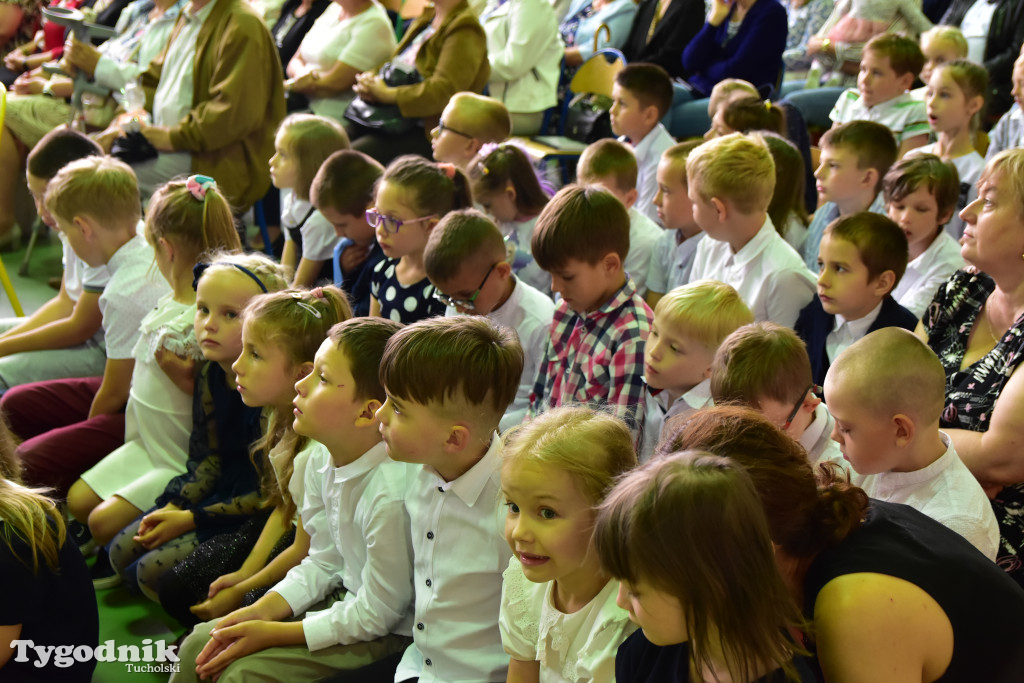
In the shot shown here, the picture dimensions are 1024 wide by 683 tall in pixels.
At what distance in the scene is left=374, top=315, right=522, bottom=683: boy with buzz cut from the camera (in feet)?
5.06

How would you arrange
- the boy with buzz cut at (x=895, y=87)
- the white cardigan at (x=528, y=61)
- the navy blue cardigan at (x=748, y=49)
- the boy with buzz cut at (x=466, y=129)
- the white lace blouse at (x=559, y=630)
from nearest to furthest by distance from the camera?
1. the white lace blouse at (x=559, y=630)
2. the boy with buzz cut at (x=466, y=129)
3. the boy with buzz cut at (x=895, y=87)
4. the white cardigan at (x=528, y=61)
5. the navy blue cardigan at (x=748, y=49)

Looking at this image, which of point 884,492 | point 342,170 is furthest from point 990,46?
point 884,492

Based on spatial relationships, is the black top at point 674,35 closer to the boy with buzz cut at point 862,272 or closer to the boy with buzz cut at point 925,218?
the boy with buzz cut at point 925,218

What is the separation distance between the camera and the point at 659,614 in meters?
0.99

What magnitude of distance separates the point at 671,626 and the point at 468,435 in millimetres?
640

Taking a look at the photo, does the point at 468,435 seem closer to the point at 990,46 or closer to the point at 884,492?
the point at 884,492

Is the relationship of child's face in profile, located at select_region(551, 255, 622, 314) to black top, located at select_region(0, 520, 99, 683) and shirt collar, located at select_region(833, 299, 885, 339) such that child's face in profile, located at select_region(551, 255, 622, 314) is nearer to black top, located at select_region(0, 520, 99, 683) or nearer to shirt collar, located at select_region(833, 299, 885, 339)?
shirt collar, located at select_region(833, 299, 885, 339)

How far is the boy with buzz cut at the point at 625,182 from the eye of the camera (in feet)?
9.92

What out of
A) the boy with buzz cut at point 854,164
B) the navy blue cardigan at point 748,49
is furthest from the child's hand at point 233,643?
the navy blue cardigan at point 748,49

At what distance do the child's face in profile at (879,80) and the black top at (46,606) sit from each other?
3421 millimetres

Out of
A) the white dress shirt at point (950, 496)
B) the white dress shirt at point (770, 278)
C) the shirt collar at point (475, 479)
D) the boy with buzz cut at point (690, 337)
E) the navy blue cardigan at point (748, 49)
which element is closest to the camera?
the white dress shirt at point (950, 496)

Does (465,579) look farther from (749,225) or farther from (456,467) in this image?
(749,225)

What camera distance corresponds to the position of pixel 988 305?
207 cm

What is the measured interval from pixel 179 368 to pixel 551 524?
1402 millimetres
